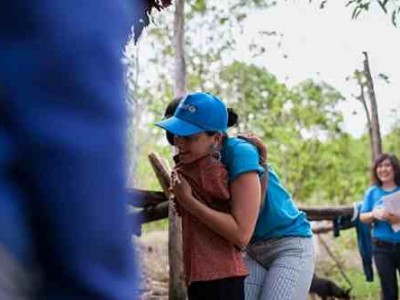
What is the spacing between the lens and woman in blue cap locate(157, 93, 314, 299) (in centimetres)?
254

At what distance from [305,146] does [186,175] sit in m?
12.1

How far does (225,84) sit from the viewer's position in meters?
15.9

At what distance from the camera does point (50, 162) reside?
22.4 inches

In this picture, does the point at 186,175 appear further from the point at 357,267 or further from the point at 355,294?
the point at 357,267

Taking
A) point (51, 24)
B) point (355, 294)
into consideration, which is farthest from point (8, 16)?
point (355, 294)

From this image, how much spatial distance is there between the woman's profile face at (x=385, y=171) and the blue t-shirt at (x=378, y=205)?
8 cm

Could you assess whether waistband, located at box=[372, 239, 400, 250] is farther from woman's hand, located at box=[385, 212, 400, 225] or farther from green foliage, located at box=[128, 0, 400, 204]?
green foliage, located at box=[128, 0, 400, 204]

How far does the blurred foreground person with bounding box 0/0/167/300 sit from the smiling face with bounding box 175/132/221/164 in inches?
78.6

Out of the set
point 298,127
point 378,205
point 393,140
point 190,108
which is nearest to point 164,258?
point 378,205

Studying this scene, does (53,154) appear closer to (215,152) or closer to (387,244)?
(215,152)

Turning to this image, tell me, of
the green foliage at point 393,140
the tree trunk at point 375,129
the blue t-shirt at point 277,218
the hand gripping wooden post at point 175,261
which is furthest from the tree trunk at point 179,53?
the green foliage at point 393,140

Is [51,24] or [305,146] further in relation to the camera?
[305,146]

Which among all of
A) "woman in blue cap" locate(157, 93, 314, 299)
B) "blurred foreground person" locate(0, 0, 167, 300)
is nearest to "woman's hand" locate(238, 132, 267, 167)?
"woman in blue cap" locate(157, 93, 314, 299)

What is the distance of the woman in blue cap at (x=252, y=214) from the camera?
2543 millimetres
